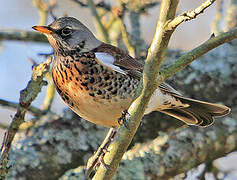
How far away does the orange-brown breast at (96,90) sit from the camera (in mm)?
2996

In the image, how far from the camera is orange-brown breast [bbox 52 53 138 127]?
3.00 meters

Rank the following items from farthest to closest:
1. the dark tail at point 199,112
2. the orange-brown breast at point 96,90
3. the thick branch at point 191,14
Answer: the dark tail at point 199,112 < the orange-brown breast at point 96,90 < the thick branch at point 191,14

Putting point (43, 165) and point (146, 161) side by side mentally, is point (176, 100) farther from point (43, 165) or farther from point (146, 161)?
point (43, 165)

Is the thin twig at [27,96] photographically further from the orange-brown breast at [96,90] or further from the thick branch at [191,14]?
the thick branch at [191,14]

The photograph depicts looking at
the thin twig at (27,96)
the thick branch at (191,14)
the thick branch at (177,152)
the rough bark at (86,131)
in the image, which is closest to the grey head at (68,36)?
the thin twig at (27,96)

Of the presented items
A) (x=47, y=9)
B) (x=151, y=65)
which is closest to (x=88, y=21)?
(x=47, y=9)

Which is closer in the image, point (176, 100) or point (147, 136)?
point (176, 100)

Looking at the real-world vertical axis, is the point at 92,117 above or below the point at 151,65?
below

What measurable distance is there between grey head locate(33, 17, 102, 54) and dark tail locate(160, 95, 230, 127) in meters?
0.81

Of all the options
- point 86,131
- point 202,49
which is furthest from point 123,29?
point 202,49

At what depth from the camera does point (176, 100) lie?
3.47 metres

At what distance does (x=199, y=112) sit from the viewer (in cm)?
344

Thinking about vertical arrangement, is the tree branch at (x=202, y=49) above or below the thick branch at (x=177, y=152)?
above

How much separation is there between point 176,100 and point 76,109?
83 centimetres
